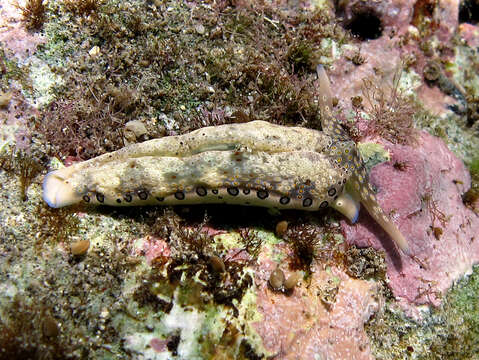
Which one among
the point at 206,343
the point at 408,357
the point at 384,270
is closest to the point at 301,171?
the point at 384,270

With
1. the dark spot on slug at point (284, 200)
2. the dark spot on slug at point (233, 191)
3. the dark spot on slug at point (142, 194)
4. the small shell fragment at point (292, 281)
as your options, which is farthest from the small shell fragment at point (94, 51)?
the small shell fragment at point (292, 281)

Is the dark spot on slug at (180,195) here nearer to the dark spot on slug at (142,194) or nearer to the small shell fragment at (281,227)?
the dark spot on slug at (142,194)

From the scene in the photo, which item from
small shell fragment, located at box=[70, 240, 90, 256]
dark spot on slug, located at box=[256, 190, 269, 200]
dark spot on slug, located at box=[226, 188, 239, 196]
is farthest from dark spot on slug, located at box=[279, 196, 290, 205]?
small shell fragment, located at box=[70, 240, 90, 256]

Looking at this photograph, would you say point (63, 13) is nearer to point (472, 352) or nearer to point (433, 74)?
point (433, 74)

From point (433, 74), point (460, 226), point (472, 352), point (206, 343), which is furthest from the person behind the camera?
point (433, 74)

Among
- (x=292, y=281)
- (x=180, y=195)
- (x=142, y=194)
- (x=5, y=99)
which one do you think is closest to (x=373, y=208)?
(x=292, y=281)
